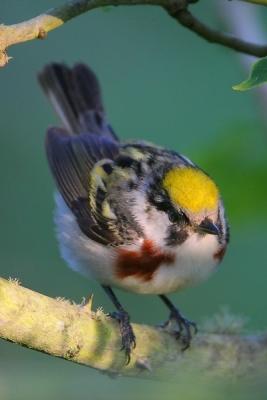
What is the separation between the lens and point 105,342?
7.21 ft

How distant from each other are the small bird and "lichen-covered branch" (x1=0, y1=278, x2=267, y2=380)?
0.10 meters

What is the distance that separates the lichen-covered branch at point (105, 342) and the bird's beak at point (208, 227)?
1.63 ft

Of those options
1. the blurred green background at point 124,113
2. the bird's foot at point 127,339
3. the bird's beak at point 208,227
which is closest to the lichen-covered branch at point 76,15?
the bird's foot at point 127,339

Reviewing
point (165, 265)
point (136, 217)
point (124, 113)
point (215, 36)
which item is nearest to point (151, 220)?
point (136, 217)

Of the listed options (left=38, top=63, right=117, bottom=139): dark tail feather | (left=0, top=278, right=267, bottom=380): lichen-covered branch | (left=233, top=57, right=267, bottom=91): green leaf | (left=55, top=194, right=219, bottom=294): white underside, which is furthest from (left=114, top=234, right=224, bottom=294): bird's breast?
(left=233, top=57, right=267, bottom=91): green leaf

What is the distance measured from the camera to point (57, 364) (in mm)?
1243

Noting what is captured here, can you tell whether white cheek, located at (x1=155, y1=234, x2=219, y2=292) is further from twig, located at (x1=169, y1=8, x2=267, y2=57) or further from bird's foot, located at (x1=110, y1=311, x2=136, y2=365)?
twig, located at (x1=169, y1=8, x2=267, y2=57)

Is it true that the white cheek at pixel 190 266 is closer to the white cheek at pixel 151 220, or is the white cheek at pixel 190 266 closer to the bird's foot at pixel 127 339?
the white cheek at pixel 151 220

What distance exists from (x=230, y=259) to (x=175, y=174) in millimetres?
3143

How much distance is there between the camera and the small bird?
9.96 feet

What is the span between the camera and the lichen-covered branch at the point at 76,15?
5.28 feet

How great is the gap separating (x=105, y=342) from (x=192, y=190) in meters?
0.94

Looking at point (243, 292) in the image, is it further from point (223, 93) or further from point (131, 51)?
point (131, 51)

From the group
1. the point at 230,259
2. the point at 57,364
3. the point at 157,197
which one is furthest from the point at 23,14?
the point at 57,364
